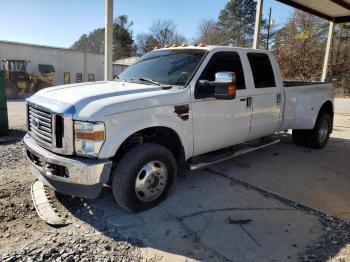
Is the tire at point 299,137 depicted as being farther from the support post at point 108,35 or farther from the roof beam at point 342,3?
the roof beam at point 342,3

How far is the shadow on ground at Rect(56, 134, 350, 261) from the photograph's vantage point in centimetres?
319

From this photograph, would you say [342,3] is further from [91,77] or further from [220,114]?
[91,77]

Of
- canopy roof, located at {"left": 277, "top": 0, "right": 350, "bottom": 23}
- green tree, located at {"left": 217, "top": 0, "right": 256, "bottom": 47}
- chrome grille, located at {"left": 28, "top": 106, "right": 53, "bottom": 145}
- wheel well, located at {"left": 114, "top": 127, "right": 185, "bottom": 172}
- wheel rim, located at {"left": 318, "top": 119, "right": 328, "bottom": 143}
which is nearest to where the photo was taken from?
chrome grille, located at {"left": 28, "top": 106, "right": 53, "bottom": 145}

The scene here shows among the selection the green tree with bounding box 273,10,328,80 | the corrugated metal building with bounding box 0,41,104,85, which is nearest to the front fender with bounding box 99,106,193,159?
the corrugated metal building with bounding box 0,41,104,85

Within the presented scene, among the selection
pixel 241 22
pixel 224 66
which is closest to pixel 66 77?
pixel 224 66

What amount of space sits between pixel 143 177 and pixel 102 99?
1.01 metres

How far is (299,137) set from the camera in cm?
734

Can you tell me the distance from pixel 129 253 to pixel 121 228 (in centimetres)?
47

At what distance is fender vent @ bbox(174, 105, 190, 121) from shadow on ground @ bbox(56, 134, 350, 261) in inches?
43.4

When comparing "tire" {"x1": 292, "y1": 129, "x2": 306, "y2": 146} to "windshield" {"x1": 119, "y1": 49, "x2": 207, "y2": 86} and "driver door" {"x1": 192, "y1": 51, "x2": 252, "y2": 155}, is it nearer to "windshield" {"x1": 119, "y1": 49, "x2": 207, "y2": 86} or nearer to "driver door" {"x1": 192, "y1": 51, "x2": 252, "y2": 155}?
"driver door" {"x1": 192, "y1": 51, "x2": 252, "y2": 155}

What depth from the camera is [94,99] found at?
3529mm

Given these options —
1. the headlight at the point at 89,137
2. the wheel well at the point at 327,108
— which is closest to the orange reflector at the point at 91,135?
the headlight at the point at 89,137

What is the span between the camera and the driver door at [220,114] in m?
4.33

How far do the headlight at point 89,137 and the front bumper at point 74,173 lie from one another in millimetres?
107
